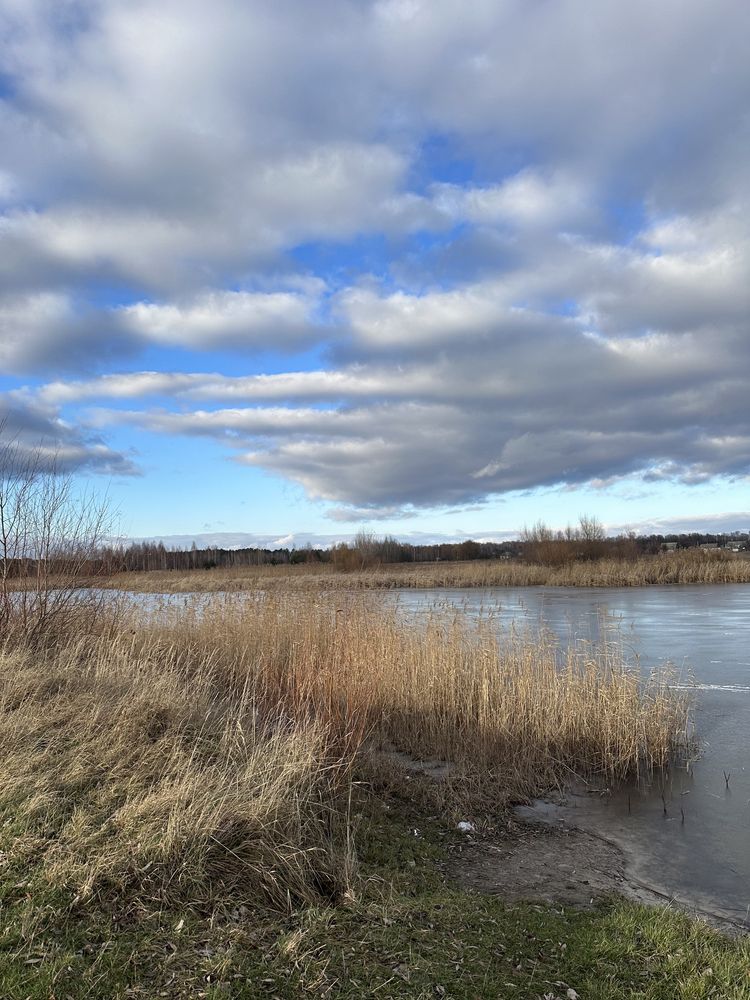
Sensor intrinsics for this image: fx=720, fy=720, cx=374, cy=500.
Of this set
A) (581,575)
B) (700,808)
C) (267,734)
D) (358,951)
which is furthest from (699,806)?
(581,575)

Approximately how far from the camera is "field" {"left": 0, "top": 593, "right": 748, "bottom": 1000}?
128 inches

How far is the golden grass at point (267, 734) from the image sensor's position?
13.1 ft

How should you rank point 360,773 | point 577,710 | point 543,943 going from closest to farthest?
point 543,943 → point 360,773 → point 577,710

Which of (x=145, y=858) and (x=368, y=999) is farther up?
(x=145, y=858)

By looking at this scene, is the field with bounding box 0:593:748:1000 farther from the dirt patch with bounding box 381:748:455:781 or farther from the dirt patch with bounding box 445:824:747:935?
the dirt patch with bounding box 445:824:747:935

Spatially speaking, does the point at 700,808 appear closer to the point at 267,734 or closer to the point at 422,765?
the point at 422,765

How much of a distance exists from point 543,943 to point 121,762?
2914mm

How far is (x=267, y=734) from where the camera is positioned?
21.7 feet

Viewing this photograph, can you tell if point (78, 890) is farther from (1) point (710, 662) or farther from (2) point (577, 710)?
(1) point (710, 662)

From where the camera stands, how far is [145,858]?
3.83 meters

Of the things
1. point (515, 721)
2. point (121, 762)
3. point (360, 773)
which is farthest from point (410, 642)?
point (121, 762)

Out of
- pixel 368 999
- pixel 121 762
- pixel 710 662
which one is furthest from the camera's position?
pixel 710 662

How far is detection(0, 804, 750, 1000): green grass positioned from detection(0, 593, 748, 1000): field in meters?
0.01

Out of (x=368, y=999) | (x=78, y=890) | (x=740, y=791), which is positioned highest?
(x=78, y=890)
